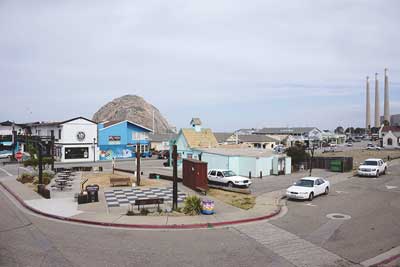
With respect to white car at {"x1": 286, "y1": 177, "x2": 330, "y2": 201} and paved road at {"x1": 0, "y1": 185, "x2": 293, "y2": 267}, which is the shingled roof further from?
paved road at {"x1": 0, "y1": 185, "x2": 293, "y2": 267}

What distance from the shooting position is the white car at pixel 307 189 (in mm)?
21797

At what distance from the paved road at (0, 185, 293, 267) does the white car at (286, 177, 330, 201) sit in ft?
27.6

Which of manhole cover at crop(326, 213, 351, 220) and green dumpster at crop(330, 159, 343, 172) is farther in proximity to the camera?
green dumpster at crop(330, 159, 343, 172)

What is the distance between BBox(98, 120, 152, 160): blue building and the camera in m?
62.7

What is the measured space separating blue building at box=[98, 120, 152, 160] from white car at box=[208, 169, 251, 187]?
35697 millimetres

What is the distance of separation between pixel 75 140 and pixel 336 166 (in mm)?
41755

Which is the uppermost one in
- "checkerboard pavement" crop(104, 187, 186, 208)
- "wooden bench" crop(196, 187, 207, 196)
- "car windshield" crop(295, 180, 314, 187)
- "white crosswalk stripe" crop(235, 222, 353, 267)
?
"car windshield" crop(295, 180, 314, 187)

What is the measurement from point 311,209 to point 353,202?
3.64 metres

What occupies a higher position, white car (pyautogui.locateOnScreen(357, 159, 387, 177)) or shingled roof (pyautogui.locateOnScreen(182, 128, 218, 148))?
shingled roof (pyautogui.locateOnScreen(182, 128, 218, 148))

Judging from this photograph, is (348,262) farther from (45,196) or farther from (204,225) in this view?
(45,196)

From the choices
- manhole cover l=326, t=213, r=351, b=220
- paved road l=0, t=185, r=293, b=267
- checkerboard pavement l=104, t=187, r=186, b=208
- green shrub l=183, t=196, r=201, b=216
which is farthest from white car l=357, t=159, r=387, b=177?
paved road l=0, t=185, r=293, b=267

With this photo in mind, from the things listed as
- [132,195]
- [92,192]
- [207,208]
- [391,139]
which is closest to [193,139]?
[132,195]

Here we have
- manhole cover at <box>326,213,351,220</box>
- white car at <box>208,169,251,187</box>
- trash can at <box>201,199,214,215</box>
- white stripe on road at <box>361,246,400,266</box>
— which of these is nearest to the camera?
white stripe on road at <box>361,246,400,266</box>

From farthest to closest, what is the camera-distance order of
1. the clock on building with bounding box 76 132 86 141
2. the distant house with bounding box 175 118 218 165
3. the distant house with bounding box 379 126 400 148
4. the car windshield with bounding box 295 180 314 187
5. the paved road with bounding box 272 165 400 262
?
the distant house with bounding box 379 126 400 148, the clock on building with bounding box 76 132 86 141, the distant house with bounding box 175 118 218 165, the car windshield with bounding box 295 180 314 187, the paved road with bounding box 272 165 400 262
